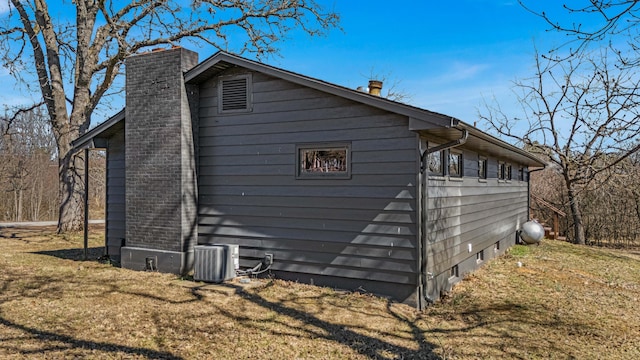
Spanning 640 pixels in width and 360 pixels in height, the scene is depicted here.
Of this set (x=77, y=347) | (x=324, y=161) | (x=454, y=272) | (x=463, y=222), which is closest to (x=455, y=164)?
(x=463, y=222)

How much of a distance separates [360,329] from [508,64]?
9537 mm

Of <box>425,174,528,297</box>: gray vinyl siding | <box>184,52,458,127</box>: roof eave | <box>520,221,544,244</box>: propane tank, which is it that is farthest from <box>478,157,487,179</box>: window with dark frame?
<box>520,221,544,244</box>: propane tank

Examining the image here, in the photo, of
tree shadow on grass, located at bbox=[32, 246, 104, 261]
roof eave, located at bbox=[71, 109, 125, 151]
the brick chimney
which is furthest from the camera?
tree shadow on grass, located at bbox=[32, 246, 104, 261]

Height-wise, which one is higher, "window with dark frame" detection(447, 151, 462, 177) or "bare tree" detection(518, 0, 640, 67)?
"bare tree" detection(518, 0, 640, 67)

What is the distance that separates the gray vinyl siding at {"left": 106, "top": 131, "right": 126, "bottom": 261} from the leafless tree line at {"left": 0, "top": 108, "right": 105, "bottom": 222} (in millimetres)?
13642

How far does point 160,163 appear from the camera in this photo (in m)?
8.12

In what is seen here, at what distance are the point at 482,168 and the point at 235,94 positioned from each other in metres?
6.12

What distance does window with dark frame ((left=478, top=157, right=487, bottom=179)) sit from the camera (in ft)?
33.0

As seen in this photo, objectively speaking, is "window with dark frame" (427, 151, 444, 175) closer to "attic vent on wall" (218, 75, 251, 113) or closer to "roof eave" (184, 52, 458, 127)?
"roof eave" (184, 52, 458, 127)

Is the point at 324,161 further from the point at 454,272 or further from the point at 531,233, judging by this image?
the point at 531,233

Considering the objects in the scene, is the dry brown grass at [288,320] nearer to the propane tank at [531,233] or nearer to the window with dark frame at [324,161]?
the window with dark frame at [324,161]

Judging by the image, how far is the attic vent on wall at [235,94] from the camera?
7781mm

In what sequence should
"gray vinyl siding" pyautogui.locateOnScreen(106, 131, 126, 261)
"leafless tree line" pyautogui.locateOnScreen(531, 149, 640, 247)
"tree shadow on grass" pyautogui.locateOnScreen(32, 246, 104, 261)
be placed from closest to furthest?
"gray vinyl siding" pyautogui.locateOnScreen(106, 131, 126, 261) → "tree shadow on grass" pyautogui.locateOnScreen(32, 246, 104, 261) → "leafless tree line" pyautogui.locateOnScreen(531, 149, 640, 247)

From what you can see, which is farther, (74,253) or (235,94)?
(74,253)
